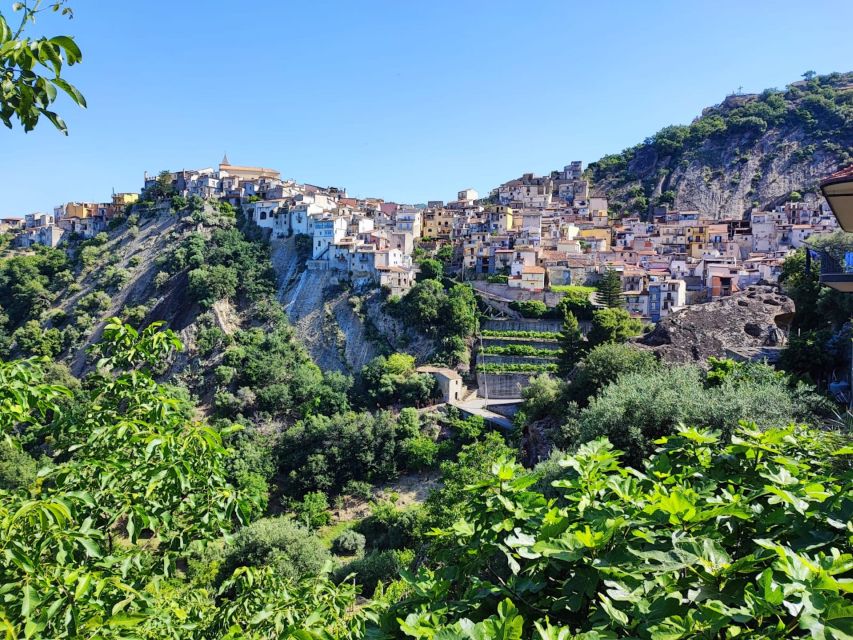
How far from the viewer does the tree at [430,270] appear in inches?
1681

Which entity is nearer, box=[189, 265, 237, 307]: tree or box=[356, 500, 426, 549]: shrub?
box=[356, 500, 426, 549]: shrub

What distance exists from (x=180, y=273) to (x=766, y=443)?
50.9m

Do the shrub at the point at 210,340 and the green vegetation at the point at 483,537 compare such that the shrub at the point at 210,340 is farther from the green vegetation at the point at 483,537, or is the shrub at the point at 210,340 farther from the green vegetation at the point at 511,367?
the green vegetation at the point at 483,537

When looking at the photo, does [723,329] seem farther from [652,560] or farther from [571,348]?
[652,560]

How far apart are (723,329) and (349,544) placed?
1714 cm

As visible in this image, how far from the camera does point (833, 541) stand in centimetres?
217

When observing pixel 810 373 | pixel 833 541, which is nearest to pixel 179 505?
pixel 833 541

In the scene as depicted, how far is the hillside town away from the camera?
37188 millimetres

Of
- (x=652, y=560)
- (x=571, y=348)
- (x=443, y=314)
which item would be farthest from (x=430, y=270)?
(x=652, y=560)

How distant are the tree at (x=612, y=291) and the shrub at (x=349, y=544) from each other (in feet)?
63.9

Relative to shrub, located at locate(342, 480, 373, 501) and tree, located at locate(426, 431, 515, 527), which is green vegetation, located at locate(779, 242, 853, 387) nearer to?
tree, located at locate(426, 431, 515, 527)

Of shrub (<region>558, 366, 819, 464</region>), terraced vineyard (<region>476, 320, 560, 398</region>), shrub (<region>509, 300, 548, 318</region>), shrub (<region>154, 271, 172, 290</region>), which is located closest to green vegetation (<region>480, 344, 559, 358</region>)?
terraced vineyard (<region>476, 320, 560, 398</region>)

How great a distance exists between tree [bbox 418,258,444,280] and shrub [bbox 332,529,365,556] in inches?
894

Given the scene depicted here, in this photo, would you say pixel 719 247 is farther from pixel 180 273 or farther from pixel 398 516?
pixel 180 273
